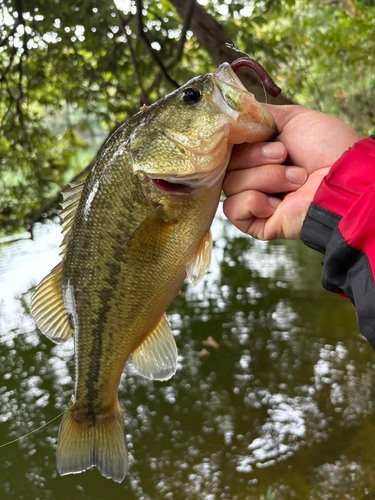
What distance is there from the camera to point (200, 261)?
164 centimetres

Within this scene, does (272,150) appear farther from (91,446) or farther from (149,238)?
(91,446)

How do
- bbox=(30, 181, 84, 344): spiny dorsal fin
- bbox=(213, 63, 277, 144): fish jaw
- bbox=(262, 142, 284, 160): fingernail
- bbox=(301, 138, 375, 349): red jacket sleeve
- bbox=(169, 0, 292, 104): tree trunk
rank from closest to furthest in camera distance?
bbox=(301, 138, 375, 349): red jacket sleeve, bbox=(213, 63, 277, 144): fish jaw, bbox=(262, 142, 284, 160): fingernail, bbox=(30, 181, 84, 344): spiny dorsal fin, bbox=(169, 0, 292, 104): tree trunk

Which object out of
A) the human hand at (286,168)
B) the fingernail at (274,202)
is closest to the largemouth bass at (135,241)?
the human hand at (286,168)

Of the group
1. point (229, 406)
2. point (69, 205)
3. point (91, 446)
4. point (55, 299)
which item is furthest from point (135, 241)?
point (229, 406)

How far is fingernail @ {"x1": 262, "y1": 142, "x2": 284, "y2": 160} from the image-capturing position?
1.61 meters

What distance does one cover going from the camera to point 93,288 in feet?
5.38

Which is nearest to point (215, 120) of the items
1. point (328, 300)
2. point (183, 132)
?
point (183, 132)

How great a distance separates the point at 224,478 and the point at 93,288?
8.64 feet

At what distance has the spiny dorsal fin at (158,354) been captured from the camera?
5.81 ft

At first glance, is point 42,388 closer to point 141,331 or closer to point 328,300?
point 141,331

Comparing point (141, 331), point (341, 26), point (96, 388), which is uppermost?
point (341, 26)

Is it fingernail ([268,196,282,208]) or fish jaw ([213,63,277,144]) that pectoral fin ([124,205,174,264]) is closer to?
fish jaw ([213,63,277,144])

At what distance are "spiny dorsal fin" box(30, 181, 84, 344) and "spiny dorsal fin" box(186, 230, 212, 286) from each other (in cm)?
56

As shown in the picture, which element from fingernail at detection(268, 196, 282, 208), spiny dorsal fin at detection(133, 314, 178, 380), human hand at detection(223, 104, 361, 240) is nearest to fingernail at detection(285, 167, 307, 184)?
human hand at detection(223, 104, 361, 240)
